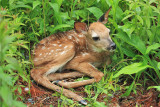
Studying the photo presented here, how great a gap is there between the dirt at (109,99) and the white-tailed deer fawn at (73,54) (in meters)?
0.19

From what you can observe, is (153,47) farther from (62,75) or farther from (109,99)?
(62,75)

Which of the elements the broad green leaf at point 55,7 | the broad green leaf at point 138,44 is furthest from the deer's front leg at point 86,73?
the broad green leaf at point 55,7

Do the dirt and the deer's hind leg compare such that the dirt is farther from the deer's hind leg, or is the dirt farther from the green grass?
the deer's hind leg

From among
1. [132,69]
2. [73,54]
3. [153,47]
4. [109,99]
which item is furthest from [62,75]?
[153,47]

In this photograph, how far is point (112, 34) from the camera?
4.55 m

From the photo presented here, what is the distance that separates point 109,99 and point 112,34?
3.42 feet

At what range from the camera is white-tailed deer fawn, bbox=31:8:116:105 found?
4570 millimetres

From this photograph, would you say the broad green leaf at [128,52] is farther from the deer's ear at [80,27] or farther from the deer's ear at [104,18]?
the deer's ear at [80,27]

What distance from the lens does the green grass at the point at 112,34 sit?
13.5 ft

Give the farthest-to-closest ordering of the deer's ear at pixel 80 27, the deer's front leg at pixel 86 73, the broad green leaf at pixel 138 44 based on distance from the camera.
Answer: the deer's ear at pixel 80 27 → the deer's front leg at pixel 86 73 → the broad green leaf at pixel 138 44

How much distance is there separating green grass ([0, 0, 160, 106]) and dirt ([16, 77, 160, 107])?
9cm

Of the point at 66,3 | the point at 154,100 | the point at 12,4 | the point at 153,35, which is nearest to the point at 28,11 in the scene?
the point at 12,4

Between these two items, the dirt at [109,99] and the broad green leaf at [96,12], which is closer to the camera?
the dirt at [109,99]

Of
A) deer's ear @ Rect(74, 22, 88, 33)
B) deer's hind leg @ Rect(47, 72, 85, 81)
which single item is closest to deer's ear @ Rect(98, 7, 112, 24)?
deer's ear @ Rect(74, 22, 88, 33)
